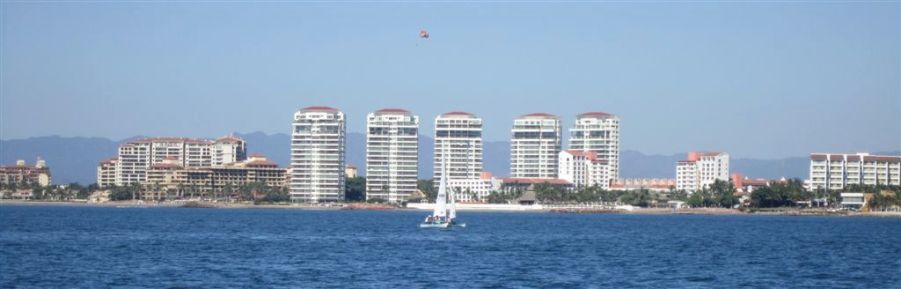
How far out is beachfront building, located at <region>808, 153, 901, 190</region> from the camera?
19538cm

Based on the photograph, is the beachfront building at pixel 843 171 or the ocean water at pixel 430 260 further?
the beachfront building at pixel 843 171

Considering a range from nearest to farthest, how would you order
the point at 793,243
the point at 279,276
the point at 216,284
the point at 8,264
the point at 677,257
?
the point at 216,284 → the point at 279,276 → the point at 8,264 → the point at 677,257 → the point at 793,243

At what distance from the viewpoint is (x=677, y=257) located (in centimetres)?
6238

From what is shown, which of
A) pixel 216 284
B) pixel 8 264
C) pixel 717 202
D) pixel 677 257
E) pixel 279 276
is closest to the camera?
pixel 216 284

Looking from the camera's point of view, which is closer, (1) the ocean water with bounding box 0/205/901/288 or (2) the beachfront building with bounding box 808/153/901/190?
(1) the ocean water with bounding box 0/205/901/288

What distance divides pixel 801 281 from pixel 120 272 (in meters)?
22.7

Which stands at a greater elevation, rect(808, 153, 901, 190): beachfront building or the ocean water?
rect(808, 153, 901, 190): beachfront building

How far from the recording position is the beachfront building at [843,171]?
641 feet

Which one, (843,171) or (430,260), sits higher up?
(843,171)

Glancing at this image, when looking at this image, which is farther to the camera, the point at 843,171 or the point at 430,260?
the point at 843,171

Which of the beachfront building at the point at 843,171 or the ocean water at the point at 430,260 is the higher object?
the beachfront building at the point at 843,171

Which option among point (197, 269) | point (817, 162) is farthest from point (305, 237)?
point (817, 162)

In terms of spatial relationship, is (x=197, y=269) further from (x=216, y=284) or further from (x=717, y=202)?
(x=717, y=202)

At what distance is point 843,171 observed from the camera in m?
196
